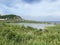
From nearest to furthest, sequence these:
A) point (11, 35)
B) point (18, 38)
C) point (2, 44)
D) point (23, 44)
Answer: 1. point (2, 44)
2. point (23, 44)
3. point (18, 38)
4. point (11, 35)

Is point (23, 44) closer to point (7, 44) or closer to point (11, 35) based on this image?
point (7, 44)

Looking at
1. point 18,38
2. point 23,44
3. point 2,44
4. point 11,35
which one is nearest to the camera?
point 2,44

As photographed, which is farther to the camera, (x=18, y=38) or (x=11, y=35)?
(x=11, y=35)

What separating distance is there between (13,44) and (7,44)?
0.36 metres

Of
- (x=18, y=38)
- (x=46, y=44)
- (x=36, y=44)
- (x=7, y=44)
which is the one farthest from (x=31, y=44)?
(x=18, y=38)

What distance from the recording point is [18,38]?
10.4 metres

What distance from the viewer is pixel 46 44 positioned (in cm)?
825

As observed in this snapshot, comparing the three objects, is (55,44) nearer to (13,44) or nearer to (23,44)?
(23,44)

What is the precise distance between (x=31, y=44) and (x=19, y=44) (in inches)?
33.2

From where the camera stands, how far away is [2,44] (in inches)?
324

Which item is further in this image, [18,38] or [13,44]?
[18,38]

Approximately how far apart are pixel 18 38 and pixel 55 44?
2.95 metres

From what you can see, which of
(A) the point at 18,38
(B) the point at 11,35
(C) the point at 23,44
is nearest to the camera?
(C) the point at 23,44

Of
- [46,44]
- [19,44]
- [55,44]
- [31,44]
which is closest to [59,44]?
[55,44]
